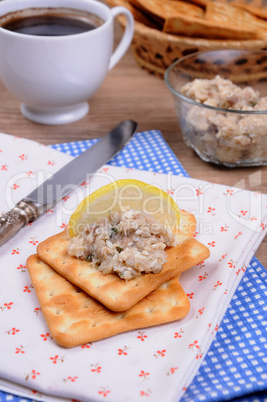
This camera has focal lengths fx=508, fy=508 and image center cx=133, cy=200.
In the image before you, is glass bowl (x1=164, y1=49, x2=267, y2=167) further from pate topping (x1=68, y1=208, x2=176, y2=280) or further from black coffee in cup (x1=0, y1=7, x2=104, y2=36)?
pate topping (x1=68, y1=208, x2=176, y2=280)

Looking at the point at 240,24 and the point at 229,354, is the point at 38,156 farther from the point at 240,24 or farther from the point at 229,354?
the point at 240,24

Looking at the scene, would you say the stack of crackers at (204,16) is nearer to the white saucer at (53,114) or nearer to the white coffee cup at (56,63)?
the white coffee cup at (56,63)

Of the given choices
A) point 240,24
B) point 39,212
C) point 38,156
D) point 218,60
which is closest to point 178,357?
point 39,212

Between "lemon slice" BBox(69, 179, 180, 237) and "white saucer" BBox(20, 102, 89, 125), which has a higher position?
"lemon slice" BBox(69, 179, 180, 237)

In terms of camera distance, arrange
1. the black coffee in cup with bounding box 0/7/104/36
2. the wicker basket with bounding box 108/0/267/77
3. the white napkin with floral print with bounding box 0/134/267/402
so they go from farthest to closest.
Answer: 1. the wicker basket with bounding box 108/0/267/77
2. the black coffee in cup with bounding box 0/7/104/36
3. the white napkin with floral print with bounding box 0/134/267/402

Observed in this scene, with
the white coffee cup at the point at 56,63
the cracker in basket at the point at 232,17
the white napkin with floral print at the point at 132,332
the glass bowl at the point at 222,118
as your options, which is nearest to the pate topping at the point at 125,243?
the white napkin with floral print at the point at 132,332

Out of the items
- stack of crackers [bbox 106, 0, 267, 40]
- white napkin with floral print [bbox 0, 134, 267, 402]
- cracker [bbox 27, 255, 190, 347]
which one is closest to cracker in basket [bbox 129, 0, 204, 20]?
stack of crackers [bbox 106, 0, 267, 40]

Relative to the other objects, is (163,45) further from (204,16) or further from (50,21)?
(50,21)
